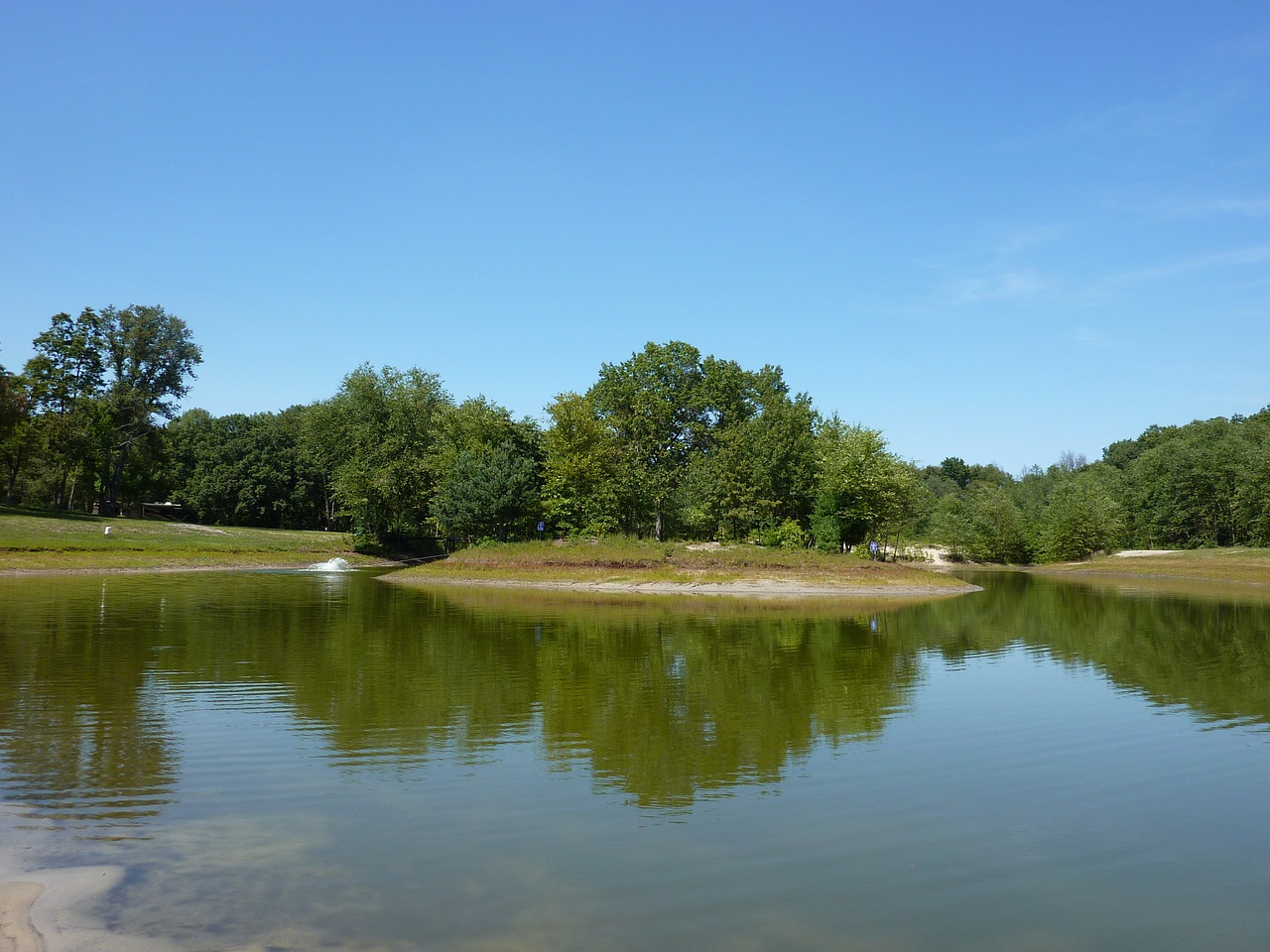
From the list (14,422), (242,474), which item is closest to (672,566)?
(14,422)

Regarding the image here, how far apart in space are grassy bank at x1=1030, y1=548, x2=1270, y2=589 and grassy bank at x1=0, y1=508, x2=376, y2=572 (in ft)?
232

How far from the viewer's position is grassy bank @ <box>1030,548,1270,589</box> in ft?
229

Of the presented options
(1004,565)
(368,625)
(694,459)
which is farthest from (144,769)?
(1004,565)

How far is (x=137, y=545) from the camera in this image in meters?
63.3

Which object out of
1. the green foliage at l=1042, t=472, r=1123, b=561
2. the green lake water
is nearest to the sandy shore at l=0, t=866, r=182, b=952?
the green lake water

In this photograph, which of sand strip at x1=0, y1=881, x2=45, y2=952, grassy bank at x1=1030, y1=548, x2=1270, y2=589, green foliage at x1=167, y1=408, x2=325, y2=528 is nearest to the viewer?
sand strip at x1=0, y1=881, x2=45, y2=952

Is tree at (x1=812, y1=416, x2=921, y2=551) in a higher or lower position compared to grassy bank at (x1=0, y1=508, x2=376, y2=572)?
higher

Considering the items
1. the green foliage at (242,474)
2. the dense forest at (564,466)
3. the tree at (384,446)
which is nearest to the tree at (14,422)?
the dense forest at (564,466)

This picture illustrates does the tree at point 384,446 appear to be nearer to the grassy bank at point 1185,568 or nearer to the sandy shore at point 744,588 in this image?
the sandy shore at point 744,588

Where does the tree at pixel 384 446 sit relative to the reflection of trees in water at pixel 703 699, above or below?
above

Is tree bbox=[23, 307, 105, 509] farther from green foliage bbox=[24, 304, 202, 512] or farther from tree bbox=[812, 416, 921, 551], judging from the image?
tree bbox=[812, 416, 921, 551]

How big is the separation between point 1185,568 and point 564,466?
2277 inches

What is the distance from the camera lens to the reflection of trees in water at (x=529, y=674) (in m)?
12.9

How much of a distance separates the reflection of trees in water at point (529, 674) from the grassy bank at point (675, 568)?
39.6 feet
